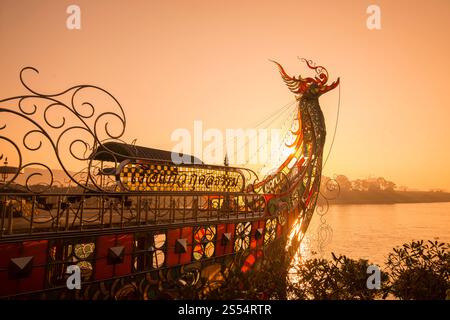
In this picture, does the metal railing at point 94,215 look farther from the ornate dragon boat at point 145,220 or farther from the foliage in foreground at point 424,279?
the foliage in foreground at point 424,279

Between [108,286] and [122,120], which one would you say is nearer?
[122,120]

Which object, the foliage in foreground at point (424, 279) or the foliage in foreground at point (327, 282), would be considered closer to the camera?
the foliage in foreground at point (327, 282)

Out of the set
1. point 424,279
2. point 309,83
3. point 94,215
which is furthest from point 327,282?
point 309,83

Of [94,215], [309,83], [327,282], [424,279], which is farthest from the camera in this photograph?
[309,83]

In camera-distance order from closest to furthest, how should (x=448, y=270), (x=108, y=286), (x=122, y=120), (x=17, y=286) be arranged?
(x=17, y=286), (x=122, y=120), (x=108, y=286), (x=448, y=270)

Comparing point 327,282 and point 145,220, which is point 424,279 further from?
point 145,220

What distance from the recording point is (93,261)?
513 cm

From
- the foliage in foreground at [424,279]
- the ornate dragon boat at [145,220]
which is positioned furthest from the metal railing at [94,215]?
the foliage in foreground at [424,279]

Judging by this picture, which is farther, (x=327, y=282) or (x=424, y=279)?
(x=424, y=279)

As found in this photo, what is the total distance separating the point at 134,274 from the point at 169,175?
8.71 feet

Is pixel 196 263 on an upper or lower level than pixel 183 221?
lower
